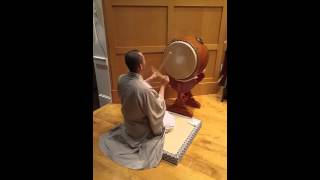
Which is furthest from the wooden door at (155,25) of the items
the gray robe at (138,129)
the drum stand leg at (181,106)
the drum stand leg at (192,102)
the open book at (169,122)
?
the gray robe at (138,129)

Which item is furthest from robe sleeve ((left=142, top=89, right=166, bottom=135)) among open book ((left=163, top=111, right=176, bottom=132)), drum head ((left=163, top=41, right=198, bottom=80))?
drum head ((left=163, top=41, right=198, bottom=80))

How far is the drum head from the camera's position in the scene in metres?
2.22

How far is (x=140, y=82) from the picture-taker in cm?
177

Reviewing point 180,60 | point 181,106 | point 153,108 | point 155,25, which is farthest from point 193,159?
point 155,25

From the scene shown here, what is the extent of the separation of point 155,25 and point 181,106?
1050 millimetres

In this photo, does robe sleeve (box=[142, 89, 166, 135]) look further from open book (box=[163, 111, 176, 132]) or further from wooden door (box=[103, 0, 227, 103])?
wooden door (box=[103, 0, 227, 103])

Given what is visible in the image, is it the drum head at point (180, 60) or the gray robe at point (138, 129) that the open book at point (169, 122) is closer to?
the gray robe at point (138, 129)

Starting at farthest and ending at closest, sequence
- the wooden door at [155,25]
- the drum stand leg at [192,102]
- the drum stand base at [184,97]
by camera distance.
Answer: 1. the drum stand leg at [192,102]
2. the drum stand base at [184,97]
3. the wooden door at [155,25]

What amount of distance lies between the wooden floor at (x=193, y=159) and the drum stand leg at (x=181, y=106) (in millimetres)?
148

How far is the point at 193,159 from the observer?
1.94m

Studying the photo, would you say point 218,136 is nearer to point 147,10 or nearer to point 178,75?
point 178,75

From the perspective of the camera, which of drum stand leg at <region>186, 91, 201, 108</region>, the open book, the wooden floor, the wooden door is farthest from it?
drum stand leg at <region>186, 91, 201, 108</region>

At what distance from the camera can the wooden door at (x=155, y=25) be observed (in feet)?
7.98

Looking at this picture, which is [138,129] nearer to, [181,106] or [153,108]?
[153,108]
